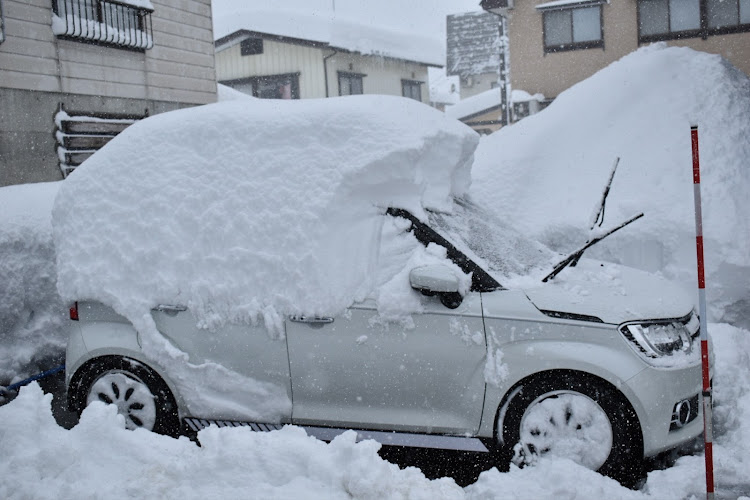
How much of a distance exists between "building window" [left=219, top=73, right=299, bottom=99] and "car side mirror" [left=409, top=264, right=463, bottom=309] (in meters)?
20.6

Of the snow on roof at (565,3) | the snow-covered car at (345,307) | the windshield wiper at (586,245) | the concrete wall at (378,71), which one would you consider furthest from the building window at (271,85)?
the windshield wiper at (586,245)

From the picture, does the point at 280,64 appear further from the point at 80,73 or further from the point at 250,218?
the point at 250,218

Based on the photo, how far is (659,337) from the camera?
12.1ft

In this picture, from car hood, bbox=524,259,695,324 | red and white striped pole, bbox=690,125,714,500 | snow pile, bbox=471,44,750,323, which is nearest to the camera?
red and white striped pole, bbox=690,125,714,500

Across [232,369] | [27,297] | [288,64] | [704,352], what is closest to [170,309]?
[232,369]

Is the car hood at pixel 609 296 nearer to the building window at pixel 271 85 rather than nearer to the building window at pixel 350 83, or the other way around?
the building window at pixel 271 85

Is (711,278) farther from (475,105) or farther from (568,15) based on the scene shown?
(475,105)

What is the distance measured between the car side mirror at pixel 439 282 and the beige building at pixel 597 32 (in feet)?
56.4

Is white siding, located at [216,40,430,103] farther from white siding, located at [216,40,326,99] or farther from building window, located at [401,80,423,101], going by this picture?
building window, located at [401,80,423,101]

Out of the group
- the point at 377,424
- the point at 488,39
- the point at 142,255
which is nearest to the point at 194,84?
the point at 142,255

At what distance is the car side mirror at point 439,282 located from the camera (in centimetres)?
363

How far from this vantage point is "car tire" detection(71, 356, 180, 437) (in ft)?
13.6

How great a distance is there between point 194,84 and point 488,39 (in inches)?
1180

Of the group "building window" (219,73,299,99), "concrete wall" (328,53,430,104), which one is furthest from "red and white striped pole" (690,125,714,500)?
"concrete wall" (328,53,430,104)
